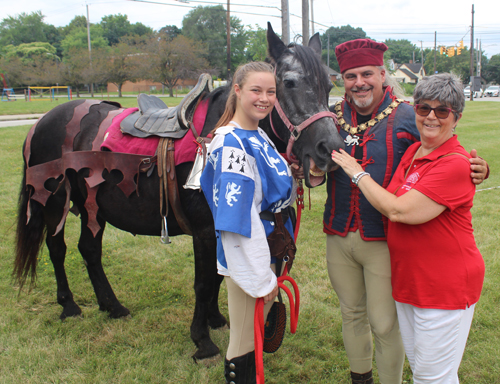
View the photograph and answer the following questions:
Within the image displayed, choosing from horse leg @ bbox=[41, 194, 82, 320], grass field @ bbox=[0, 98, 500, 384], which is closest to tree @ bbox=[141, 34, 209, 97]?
grass field @ bbox=[0, 98, 500, 384]

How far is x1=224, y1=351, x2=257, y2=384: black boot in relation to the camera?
6.25ft

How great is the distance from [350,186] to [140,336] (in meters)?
2.11

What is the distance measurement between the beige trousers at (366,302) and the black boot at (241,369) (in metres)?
0.60

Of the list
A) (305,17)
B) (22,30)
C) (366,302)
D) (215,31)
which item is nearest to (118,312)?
(366,302)

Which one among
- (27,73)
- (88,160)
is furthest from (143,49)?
(88,160)

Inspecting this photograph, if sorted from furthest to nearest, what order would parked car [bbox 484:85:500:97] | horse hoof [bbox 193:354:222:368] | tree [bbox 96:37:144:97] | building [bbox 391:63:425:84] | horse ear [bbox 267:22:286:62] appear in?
building [bbox 391:63:425:84] → parked car [bbox 484:85:500:97] → tree [bbox 96:37:144:97] → horse hoof [bbox 193:354:222:368] → horse ear [bbox 267:22:286:62]

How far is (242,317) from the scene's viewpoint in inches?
72.4

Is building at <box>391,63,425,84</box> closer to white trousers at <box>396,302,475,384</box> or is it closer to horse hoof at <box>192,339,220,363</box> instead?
horse hoof at <box>192,339,220,363</box>

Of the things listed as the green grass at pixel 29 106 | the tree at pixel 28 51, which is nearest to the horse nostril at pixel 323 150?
the green grass at pixel 29 106

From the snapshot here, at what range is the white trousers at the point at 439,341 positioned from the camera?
1.65m

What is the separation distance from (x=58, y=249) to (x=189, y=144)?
5.94 ft

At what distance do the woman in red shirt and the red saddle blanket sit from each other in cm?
114

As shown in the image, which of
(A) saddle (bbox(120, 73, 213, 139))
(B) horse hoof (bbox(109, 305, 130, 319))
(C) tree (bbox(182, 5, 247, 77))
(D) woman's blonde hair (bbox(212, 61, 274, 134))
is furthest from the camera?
(C) tree (bbox(182, 5, 247, 77))

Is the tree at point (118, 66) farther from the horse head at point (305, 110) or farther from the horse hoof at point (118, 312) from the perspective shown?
the horse head at point (305, 110)
